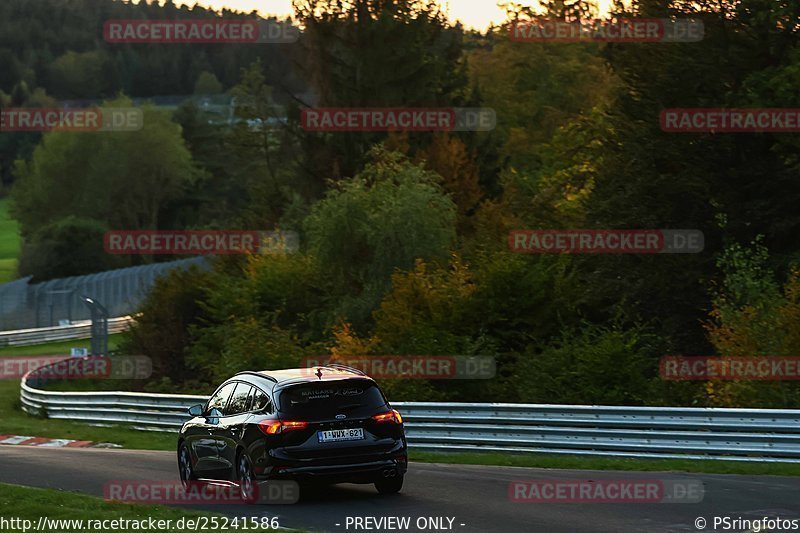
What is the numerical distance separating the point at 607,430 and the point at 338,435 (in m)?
6.61

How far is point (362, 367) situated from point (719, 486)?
14.5 metres

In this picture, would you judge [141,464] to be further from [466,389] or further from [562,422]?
[466,389]

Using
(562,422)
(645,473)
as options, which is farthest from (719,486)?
(562,422)

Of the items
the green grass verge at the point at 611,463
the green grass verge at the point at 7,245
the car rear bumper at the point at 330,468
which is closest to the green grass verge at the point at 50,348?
the green grass verge at the point at 611,463

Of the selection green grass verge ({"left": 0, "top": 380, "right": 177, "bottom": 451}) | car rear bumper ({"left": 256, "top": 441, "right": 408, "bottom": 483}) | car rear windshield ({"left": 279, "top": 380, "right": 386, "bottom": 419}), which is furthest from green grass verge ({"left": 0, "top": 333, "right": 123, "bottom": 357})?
car rear bumper ({"left": 256, "top": 441, "right": 408, "bottom": 483})

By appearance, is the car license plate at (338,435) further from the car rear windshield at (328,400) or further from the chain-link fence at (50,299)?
the chain-link fence at (50,299)

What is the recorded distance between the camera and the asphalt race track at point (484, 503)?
492 inches

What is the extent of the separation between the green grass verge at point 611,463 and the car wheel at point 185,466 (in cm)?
513

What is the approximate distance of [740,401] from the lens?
22.0 meters

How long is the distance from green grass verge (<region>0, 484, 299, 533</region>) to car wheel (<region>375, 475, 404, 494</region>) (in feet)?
7.46

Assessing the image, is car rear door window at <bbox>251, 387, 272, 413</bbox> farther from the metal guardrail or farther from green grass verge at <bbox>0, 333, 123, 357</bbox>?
the metal guardrail

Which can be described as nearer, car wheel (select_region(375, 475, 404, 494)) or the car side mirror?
car wheel (select_region(375, 475, 404, 494))

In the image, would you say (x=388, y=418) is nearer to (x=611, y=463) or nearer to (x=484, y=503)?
(x=484, y=503)

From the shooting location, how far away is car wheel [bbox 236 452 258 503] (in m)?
14.5
